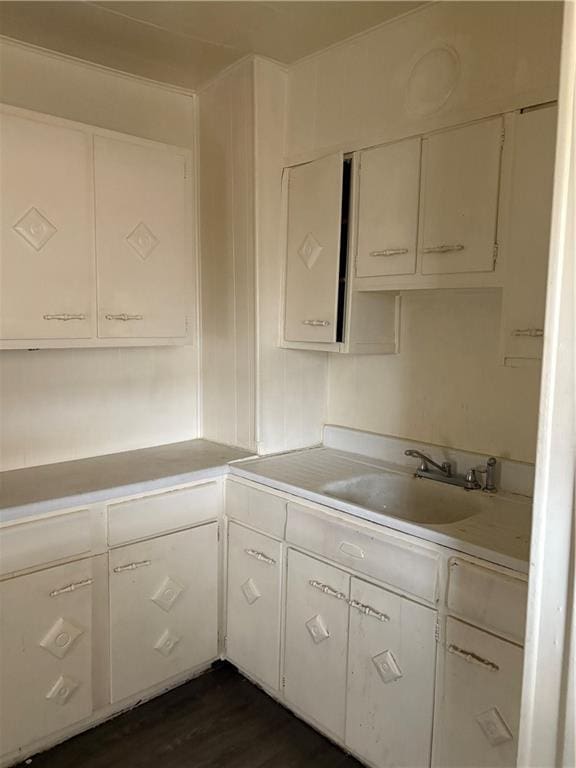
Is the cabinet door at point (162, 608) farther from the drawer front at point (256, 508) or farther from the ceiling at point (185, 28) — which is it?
the ceiling at point (185, 28)

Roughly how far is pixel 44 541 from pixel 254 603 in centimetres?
83

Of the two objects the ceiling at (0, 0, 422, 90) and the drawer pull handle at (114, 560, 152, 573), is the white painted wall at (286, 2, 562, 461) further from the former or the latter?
the drawer pull handle at (114, 560, 152, 573)

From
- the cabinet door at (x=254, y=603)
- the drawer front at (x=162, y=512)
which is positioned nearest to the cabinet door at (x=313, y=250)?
the drawer front at (x=162, y=512)

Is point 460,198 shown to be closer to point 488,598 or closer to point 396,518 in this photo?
point 396,518

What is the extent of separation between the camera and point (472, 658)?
1536mm

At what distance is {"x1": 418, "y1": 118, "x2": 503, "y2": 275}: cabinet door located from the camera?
1.74m

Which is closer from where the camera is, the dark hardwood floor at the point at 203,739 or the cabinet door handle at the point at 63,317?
the dark hardwood floor at the point at 203,739

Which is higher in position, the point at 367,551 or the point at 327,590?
the point at 367,551

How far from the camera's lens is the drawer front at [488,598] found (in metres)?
1.44

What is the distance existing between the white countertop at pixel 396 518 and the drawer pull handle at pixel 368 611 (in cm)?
27

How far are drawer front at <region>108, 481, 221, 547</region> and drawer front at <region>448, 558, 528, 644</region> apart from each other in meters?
1.07

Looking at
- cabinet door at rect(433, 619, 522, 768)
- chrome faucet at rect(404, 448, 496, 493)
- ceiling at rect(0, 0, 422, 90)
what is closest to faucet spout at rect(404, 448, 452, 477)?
chrome faucet at rect(404, 448, 496, 493)

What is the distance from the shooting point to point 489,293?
2.07 m

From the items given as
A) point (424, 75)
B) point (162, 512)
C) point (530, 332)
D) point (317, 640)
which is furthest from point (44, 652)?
point (424, 75)
